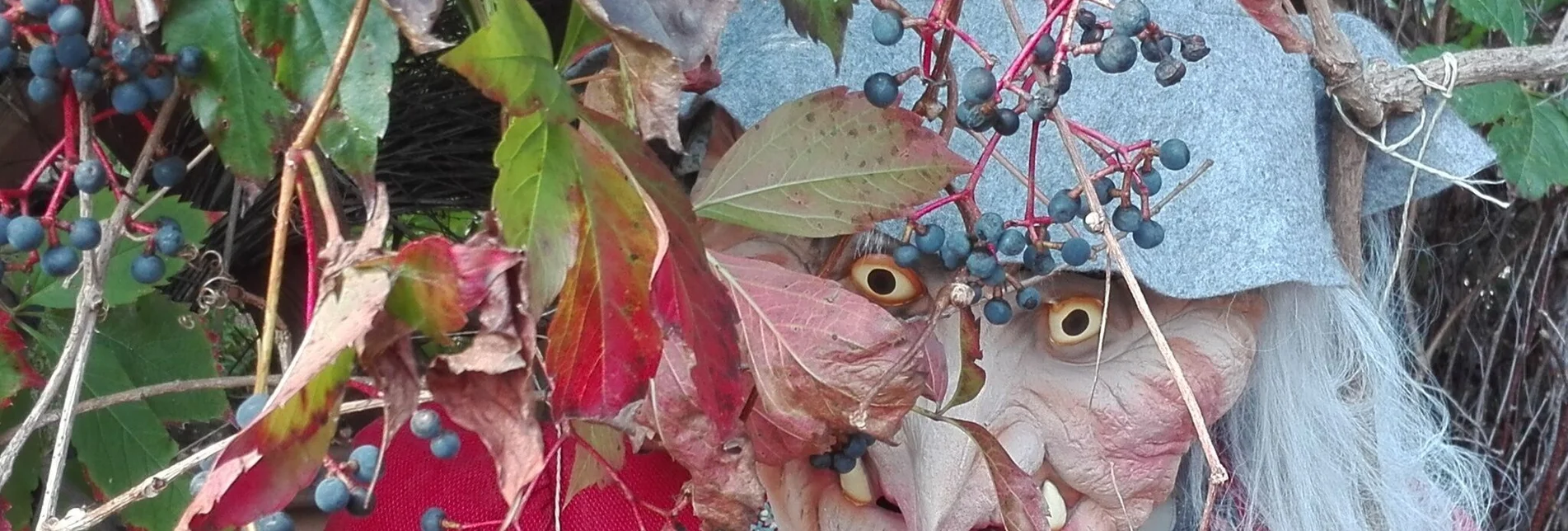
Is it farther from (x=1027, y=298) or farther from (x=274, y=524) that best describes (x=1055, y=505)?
(x=274, y=524)

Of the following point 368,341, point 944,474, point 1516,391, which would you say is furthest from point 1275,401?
point 368,341


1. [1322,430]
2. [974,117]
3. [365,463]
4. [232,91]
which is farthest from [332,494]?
[1322,430]

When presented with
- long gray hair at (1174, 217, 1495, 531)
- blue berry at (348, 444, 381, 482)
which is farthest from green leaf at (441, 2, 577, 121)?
long gray hair at (1174, 217, 1495, 531)

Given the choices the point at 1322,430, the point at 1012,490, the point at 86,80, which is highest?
the point at 86,80

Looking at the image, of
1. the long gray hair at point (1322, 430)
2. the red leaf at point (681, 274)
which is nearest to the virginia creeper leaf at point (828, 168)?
the red leaf at point (681, 274)

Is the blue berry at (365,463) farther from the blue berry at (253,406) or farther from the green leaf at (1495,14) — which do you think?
the green leaf at (1495,14)
